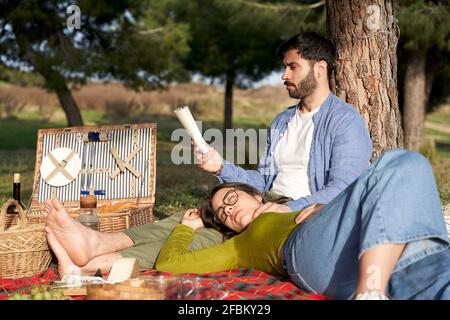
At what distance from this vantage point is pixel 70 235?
3352mm

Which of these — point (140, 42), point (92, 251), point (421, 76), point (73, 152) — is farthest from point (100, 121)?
point (92, 251)

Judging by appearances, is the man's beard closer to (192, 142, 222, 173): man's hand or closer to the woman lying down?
(192, 142, 222, 173): man's hand

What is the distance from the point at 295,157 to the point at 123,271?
1.27m

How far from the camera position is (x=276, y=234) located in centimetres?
302

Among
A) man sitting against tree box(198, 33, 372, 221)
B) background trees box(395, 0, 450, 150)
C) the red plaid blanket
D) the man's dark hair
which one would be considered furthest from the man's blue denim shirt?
background trees box(395, 0, 450, 150)

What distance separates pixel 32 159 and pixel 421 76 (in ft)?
26.8

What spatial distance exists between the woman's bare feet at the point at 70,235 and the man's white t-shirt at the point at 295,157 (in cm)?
107

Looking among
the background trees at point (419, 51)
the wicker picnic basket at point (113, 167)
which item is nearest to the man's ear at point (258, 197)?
the wicker picnic basket at point (113, 167)

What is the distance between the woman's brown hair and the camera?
11.1 ft

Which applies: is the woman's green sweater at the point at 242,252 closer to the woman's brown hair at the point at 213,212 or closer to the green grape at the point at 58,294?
the woman's brown hair at the point at 213,212

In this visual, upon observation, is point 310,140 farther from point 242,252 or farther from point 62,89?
point 62,89

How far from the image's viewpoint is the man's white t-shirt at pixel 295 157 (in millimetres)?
3848

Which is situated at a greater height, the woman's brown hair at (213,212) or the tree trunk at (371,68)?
the tree trunk at (371,68)

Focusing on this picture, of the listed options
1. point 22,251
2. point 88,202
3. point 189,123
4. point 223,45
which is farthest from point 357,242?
point 223,45
